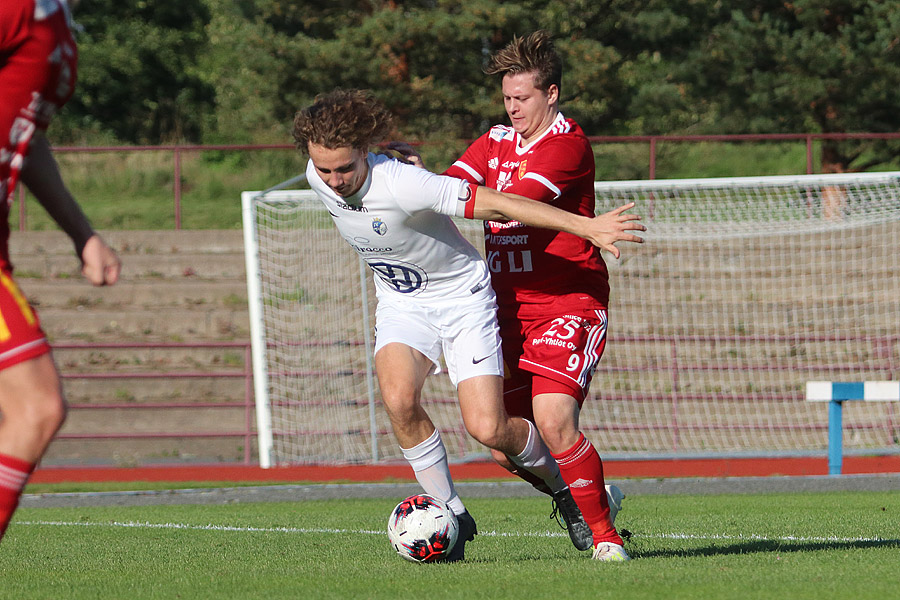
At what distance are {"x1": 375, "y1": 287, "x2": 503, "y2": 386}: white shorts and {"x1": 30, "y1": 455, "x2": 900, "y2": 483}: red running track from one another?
747 cm

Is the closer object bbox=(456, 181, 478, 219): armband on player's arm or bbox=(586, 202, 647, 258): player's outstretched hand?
bbox=(586, 202, 647, 258): player's outstretched hand

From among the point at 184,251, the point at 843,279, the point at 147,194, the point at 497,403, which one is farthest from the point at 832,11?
the point at 497,403

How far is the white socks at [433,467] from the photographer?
17.9 ft

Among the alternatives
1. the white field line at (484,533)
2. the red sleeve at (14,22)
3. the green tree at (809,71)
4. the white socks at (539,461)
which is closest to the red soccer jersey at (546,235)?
the white socks at (539,461)

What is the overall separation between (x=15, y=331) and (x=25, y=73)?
2.28ft

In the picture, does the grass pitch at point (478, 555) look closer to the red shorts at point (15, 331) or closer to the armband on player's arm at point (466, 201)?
the red shorts at point (15, 331)

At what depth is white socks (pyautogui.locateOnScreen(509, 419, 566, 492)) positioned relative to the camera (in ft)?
17.9

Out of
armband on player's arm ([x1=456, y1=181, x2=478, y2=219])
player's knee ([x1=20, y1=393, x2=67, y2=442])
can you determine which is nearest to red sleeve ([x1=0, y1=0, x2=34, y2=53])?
player's knee ([x1=20, y1=393, x2=67, y2=442])

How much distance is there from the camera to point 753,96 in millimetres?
20906

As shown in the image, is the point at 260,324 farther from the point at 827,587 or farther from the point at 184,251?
the point at 827,587

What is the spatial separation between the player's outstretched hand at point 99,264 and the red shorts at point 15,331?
0.31m

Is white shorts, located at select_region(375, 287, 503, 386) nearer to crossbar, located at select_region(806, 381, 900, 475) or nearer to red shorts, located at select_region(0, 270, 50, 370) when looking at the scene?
red shorts, located at select_region(0, 270, 50, 370)

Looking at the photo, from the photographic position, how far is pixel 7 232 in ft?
10.4

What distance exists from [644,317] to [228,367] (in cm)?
622
